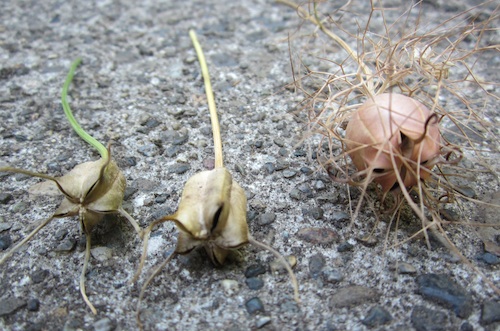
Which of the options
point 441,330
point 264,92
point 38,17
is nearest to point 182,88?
point 264,92

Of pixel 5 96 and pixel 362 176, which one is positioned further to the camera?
pixel 5 96

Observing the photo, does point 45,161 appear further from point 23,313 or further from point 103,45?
point 103,45

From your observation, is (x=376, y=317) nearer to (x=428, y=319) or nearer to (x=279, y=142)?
(x=428, y=319)

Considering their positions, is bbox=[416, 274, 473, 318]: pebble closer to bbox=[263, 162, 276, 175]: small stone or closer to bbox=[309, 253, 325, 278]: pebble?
bbox=[309, 253, 325, 278]: pebble

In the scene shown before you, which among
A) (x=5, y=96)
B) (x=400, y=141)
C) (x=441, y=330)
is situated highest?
(x=400, y=141)

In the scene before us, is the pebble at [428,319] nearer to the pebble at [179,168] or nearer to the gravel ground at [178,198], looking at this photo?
the gravel ground at [178,198]

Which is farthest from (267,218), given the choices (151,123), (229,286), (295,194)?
(151,123)

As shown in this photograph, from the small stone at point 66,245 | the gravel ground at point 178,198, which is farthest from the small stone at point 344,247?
the small stone at point 66,245
